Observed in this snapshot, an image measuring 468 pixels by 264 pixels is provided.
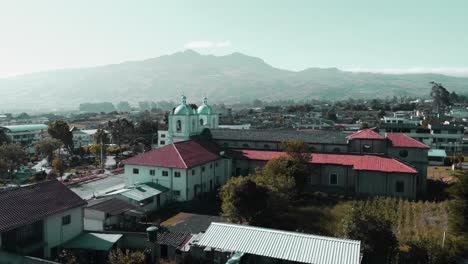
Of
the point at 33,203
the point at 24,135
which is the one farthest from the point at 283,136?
the point at 24,135

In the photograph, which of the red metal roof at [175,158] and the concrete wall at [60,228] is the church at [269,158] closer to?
the red metal roof at [175,158]

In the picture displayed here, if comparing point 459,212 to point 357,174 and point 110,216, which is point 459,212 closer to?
point 357,174

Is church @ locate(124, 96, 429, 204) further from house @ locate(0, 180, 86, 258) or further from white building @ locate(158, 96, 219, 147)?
house @ locate(0, 180, 86, 258)

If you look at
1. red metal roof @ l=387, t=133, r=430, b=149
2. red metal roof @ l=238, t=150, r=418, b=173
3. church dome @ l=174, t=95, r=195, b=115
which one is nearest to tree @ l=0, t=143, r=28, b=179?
church dome @ l=174, t=95, r=195, b=115

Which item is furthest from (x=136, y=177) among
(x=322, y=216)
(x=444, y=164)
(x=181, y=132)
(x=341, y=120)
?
(x=341, y=120)

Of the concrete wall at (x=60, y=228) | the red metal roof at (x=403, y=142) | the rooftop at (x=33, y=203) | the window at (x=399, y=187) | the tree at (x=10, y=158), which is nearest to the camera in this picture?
the rooftop at (x=33, y=203)

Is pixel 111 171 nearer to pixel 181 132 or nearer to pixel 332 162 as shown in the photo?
pixel 181 132

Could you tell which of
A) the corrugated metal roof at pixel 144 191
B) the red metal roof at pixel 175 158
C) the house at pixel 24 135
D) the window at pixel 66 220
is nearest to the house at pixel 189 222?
the corrugated metal roof at pixel 144 191
